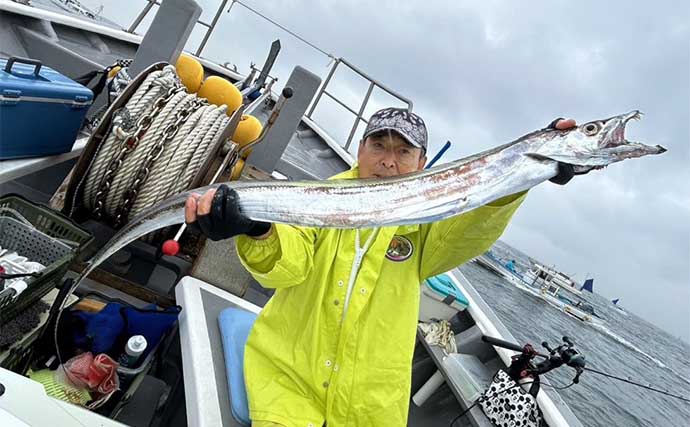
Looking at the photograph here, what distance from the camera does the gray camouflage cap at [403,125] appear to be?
2498 mm

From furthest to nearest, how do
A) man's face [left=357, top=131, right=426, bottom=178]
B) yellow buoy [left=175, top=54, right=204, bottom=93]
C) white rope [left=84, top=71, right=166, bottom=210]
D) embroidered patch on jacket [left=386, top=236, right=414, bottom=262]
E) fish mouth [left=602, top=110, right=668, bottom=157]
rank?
1. yellow buoy [left=175, top=54, right=204, bottom=93]
2. white rope [left=84, top=71, right=166, bottom=210]
3. man's face [left=357, top=131, right=426, bottom=178]
4. embroidered patch on jacket [left=386, top=236, right=414, bottom=262]
5. fish mouth [left=602, top=110, right=668, bottom=157]

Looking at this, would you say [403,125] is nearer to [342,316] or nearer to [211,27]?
[342,316]

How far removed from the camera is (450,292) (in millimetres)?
4555

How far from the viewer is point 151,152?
12.2 feet

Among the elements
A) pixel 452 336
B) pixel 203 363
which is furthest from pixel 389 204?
pixel 452 336

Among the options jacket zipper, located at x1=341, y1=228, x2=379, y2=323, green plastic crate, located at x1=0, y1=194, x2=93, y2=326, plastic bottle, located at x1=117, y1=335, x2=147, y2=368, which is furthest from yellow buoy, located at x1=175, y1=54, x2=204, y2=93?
jacket zipper, located at x1=341, y1=228, x2=379, y2=323

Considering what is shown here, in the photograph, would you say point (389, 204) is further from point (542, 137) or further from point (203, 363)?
point (203, 363)

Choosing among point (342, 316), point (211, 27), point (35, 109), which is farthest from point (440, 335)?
point (211, 27)

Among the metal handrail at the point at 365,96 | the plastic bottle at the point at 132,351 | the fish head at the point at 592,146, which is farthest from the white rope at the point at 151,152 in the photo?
the metal handrail at the point at 365,96

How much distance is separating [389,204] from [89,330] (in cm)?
218

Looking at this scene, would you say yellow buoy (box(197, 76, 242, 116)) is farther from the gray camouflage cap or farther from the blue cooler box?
the gray camouflage cap

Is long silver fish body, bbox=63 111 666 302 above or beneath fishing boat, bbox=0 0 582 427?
above

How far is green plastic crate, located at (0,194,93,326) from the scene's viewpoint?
2.43 metres

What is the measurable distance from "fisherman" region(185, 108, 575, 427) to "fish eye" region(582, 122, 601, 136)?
10 cm
